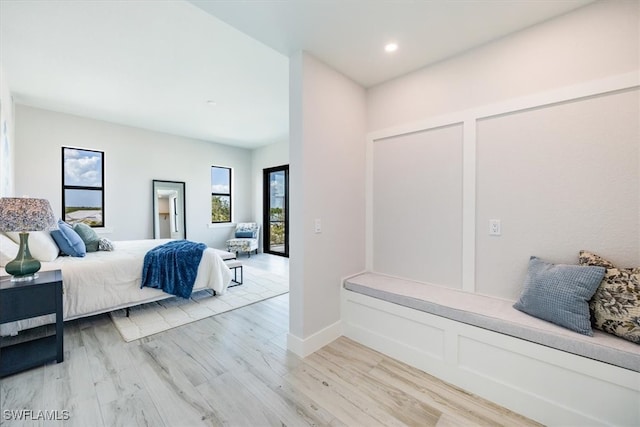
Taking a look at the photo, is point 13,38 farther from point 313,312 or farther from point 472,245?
point 472,245

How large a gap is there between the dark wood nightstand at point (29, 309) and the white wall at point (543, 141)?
3.09m

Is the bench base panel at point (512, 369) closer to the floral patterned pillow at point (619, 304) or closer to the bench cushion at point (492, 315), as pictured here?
the bench cushion at point (492, 315)

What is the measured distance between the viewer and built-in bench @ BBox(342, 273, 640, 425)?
1351 millimetres

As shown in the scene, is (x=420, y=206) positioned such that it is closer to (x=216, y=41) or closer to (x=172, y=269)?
(x=216, y=41)

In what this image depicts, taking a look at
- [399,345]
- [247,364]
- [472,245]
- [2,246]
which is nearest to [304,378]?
[247,364]

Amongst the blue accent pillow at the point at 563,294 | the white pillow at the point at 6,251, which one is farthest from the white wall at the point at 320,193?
the white pillow at the point at 6,251

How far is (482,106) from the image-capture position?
2107 millimetres

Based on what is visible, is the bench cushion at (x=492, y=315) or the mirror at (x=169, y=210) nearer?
the bench cushion at (x=492, y=315)

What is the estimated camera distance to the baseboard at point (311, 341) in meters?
2.21

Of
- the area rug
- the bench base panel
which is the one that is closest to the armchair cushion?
the area rug

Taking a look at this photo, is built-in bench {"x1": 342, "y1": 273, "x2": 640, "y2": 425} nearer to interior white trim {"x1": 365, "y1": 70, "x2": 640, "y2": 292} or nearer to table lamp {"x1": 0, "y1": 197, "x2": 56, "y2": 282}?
interior white trim {"x1": 365, "y1": 70, "x2": 640, "y2": 292}

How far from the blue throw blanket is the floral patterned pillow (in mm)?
3694

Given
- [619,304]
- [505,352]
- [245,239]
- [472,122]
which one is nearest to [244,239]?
[245,239]

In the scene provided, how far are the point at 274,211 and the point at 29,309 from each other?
514cm
